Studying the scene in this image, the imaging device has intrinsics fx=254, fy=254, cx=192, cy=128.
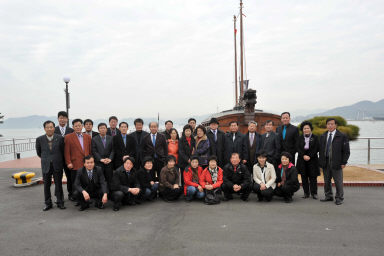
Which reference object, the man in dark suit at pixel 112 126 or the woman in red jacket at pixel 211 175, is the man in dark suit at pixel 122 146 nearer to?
the man in dark suit at pixel 112 126

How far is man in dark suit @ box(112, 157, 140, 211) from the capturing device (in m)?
4.74

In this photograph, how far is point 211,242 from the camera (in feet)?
10.8

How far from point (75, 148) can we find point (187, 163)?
92.0 inches

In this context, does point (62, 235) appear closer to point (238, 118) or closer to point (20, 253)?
point (20, 253)

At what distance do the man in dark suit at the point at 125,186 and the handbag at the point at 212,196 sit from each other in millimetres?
1353

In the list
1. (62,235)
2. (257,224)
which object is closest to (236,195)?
(257,224)

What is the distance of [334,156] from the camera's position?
16.2 feet

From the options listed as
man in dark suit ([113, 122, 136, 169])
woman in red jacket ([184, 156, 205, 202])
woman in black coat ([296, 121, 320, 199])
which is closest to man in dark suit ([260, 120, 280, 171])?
woman in black coat ([296, 121, 320, 199])

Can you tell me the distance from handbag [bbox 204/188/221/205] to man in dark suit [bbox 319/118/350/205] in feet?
6.78

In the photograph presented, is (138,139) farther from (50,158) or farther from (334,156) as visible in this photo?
(334,156)

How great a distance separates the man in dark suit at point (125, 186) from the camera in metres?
4.74

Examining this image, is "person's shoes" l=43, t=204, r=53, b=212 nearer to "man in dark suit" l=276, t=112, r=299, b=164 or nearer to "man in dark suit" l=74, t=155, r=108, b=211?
"man in dark suit" l=74, t=155, r=108, b=211

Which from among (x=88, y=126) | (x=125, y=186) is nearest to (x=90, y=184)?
(x=125, y=186)

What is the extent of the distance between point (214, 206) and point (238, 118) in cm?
827
